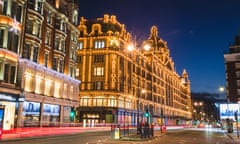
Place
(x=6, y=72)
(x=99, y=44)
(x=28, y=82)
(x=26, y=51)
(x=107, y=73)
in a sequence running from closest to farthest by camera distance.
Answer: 1. (x=6, y=72)
2. (x=26, y=51)
3. (x=28, y=82)
4. (x=107, y=73)
5. (x=99, y=44)

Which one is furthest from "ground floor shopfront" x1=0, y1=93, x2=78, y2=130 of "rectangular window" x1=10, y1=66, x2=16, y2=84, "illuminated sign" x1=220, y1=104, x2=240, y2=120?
"illuminated sign" x1=220, y1=104, x2=240, y2=120

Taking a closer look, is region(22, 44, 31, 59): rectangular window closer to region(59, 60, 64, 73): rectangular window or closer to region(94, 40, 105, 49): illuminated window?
region(59, 60, 64, 73): rectangular window

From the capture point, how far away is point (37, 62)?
1726 inches

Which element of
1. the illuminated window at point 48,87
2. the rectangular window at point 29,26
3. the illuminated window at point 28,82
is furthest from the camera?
the illuminated window at point 48,87

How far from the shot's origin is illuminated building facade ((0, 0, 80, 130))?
36.9 meters

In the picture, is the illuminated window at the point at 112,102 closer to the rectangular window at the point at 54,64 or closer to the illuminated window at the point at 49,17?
the rectangular window at the point at 54,64

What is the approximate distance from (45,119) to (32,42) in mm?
12407

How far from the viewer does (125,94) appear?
257 ft

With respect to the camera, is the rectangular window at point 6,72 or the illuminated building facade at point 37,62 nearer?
the rectangular window at point 6,72

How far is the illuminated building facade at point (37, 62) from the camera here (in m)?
36.9

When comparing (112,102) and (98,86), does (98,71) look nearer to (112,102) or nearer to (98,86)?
(98,86)

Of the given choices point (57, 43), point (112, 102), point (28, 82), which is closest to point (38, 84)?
point (28, 82)

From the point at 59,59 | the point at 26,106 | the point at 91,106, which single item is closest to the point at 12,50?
the point at 26,106

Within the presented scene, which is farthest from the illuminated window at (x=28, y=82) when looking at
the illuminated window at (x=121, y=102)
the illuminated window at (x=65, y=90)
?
the illuminated window at (x=121, y=102)
